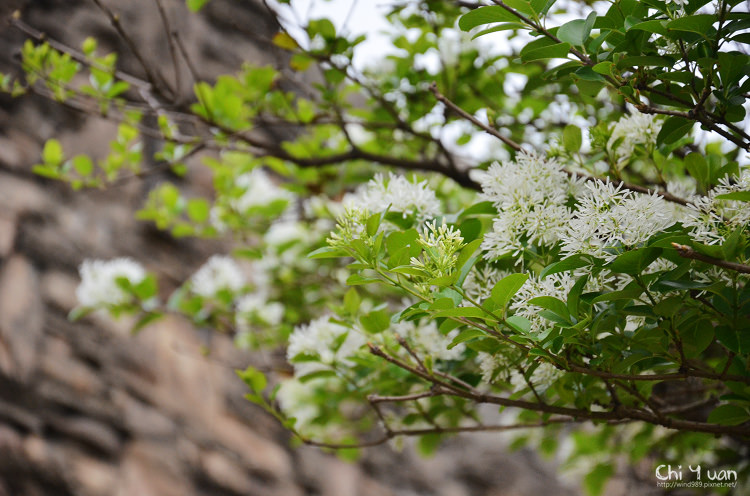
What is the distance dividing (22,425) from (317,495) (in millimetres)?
1252

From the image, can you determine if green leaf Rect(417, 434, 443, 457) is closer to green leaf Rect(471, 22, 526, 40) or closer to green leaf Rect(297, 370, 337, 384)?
green leaf Rect(297, 370, 337, 384)

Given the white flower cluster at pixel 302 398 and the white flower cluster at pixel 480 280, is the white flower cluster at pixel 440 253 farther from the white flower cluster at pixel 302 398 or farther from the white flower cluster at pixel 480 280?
the white flower cluster at pixel 302 398

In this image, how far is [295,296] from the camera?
1.66m

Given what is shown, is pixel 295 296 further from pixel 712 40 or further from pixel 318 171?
pixel 712 40

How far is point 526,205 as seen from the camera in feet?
1.99

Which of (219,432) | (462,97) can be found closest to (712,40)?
(462,97)

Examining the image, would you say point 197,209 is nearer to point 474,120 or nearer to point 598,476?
point 474,120

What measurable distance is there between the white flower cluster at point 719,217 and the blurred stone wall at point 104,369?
1873mm

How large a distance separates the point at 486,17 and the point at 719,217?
0.31 meters

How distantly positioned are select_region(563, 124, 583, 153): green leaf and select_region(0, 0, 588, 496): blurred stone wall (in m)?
1.70

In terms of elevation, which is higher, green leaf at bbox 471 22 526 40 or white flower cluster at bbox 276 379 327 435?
green leaf at bbox 471 22 526 40

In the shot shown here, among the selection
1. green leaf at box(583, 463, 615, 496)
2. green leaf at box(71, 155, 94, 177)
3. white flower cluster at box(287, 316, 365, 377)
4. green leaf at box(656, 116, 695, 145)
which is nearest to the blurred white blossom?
green leaf at box(656, 116, 695, 145)

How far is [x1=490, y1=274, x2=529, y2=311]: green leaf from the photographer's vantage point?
53 cm

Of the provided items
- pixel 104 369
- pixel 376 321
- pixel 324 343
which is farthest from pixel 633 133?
pixel 104 369
